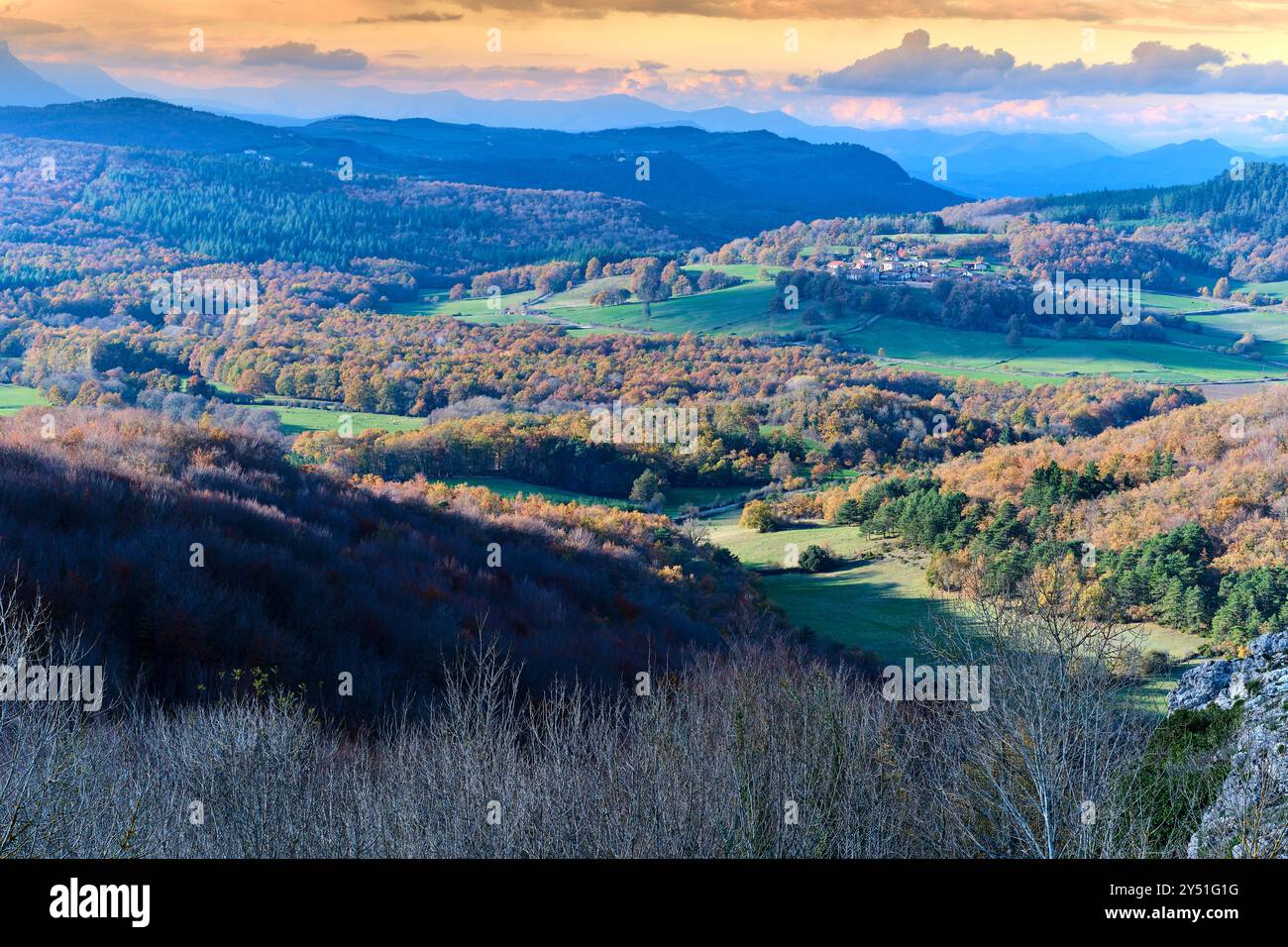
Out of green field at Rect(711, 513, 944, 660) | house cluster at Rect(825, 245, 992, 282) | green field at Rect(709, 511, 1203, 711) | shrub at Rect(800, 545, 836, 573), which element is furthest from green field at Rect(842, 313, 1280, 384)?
shrub at Rect(800, 545, 836, 573)

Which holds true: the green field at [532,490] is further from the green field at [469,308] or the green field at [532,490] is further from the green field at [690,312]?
the green field at [690,312]

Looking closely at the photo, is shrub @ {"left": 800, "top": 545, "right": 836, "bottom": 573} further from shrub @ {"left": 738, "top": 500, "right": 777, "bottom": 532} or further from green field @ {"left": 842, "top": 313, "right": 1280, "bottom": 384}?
green field @ {"left": 842, "top": 313, "right": 1280, "bottom": 384}

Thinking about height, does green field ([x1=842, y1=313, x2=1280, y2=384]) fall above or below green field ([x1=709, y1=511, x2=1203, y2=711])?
above

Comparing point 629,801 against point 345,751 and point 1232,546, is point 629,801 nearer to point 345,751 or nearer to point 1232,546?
point 345,751

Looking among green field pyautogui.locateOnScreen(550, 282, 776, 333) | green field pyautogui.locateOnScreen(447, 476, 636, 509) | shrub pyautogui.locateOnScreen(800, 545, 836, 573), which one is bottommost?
shrub pyautogui.locateOnScreen(800, 545, 836, 573)

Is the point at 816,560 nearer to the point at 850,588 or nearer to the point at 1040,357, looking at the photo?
the point at 850,588

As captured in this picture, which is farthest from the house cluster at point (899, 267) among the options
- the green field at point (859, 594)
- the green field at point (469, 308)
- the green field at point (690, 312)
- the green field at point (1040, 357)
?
the green field at point (859, 594)

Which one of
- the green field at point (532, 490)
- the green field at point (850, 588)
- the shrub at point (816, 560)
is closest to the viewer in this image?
the green field at point (850, 588)
